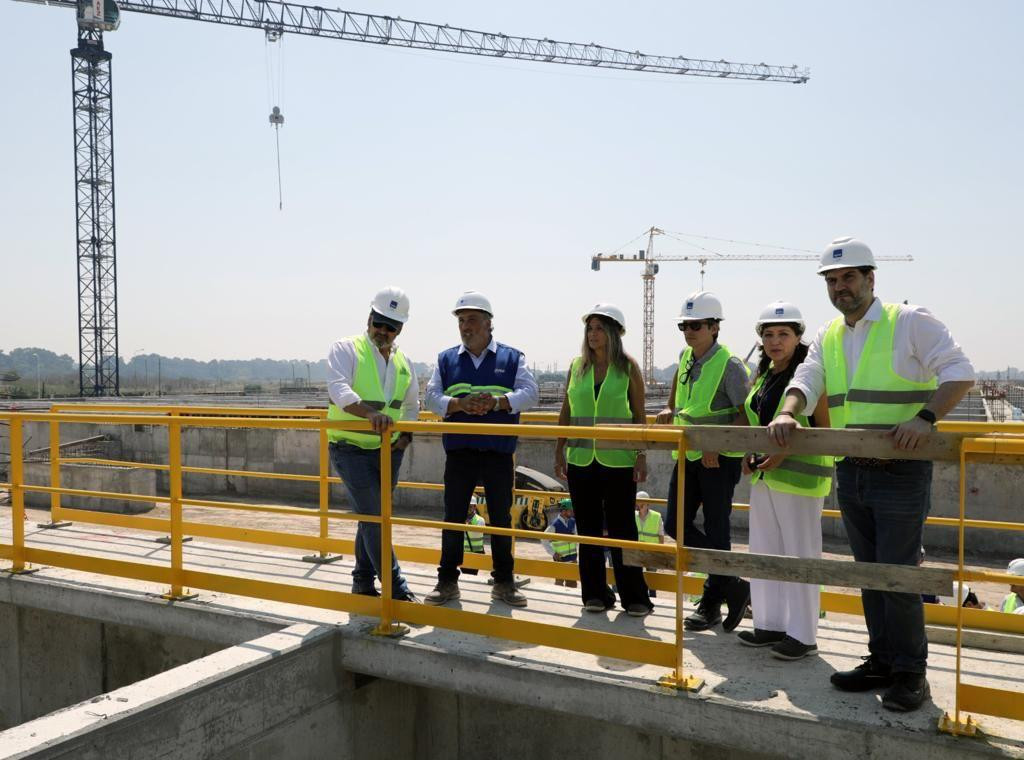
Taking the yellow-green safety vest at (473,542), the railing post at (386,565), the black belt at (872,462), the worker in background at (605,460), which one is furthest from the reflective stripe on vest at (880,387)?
the yellow-green safety vest at (473,542)

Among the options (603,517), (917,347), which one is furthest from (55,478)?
(917,347)

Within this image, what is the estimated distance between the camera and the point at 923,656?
3.16 m

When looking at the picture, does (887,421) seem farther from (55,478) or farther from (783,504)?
(55,478)

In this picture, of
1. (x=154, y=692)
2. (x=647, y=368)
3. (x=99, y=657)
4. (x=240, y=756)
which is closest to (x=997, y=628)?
(x=240, y=756)

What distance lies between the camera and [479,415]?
15.1ft

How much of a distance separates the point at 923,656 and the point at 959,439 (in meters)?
0.88

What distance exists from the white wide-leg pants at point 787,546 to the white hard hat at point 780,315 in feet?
2.55

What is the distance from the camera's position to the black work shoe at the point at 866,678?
333 centimetres

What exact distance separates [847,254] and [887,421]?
0.68m

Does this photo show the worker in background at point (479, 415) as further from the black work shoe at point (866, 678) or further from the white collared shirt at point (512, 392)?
the black work shoe at point (866, 678)

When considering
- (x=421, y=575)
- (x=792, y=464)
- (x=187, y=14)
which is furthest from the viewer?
(x=187, y=14)

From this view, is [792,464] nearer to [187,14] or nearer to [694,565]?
[694,565]

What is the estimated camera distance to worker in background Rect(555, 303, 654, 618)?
437 centimetres

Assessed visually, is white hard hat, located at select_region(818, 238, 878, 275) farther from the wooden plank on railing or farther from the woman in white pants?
the wooden plank on railing
